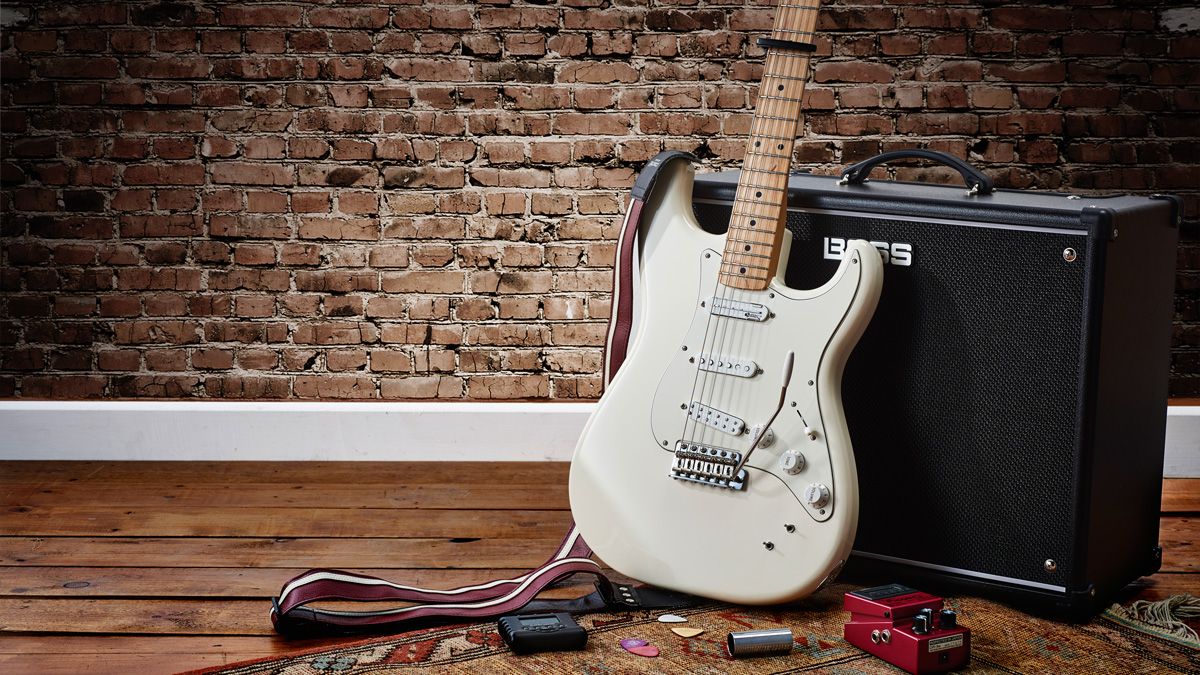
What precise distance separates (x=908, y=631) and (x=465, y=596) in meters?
0.60

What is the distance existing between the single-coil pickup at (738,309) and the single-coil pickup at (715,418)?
0.44 feet

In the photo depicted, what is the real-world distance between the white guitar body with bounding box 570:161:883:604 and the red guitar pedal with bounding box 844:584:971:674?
0.08 meters

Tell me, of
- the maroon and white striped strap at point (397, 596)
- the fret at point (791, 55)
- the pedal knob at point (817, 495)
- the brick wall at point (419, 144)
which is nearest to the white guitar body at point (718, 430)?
the pedal knob at point (817, 495)

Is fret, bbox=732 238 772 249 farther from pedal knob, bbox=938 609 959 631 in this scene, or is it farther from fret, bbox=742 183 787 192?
pedal knob, bbox=938 609 959 631

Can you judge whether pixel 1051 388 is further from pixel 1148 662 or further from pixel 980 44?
pixel 980 44

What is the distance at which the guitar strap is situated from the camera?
4.78 ft

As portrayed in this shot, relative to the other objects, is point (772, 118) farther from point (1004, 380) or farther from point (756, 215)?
point (1004, 380)

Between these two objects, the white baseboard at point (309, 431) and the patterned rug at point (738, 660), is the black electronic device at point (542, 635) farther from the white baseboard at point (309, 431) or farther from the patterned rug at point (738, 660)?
the white baseboard at point (309, 431)

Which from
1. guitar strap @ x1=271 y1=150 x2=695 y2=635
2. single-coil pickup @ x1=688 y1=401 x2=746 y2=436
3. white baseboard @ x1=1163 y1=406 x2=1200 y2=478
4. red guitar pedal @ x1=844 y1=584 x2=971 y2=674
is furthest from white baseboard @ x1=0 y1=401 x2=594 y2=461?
white baseboard @ x1=1163 y1=406 x2=1200 y2=478

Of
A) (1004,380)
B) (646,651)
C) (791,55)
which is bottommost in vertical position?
(646,651)

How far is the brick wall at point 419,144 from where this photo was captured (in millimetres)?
2270

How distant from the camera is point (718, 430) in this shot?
1537mm

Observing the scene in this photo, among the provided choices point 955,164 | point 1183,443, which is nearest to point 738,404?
point 955,164

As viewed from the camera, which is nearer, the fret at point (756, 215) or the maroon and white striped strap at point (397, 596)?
the maroon and white striped strap at point (397, 596)
